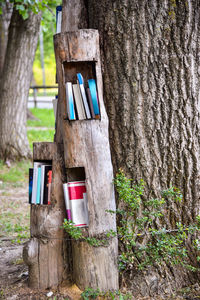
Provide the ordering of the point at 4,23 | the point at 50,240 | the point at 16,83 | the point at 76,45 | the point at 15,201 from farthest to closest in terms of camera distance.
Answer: the point at 4,23 < the point at 16,83 < the point at 15,201 < the point at 50,240 < the point at 76,45

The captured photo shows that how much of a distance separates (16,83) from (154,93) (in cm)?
544

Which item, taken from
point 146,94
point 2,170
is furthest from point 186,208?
point 2,170

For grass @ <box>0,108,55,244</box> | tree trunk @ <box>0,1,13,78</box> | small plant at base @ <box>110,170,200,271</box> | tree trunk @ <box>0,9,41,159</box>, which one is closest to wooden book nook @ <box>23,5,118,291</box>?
small plant at base @ <box>110,170,200,271</box>

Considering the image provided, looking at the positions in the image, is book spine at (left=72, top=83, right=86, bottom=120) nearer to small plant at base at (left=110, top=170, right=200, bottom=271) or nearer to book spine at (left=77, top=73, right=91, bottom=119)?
book spine at (left=77, top=73, right=91, bottom=119)

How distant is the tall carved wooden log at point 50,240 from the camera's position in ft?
9.70

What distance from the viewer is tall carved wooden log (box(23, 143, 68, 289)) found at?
296 centimetres

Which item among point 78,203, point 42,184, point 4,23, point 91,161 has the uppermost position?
point 4,23

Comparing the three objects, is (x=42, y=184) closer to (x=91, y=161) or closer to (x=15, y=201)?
(x=91, y=161)

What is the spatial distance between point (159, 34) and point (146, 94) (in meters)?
0.49

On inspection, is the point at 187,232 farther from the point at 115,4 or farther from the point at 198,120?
the point at 115,4

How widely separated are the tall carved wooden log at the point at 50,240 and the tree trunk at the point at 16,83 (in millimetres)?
5088

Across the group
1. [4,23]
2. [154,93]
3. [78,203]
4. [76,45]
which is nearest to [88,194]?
[78,203]

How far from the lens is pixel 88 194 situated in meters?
2.82

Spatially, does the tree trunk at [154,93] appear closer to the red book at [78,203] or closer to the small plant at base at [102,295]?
the small plant at base at [102,295]
